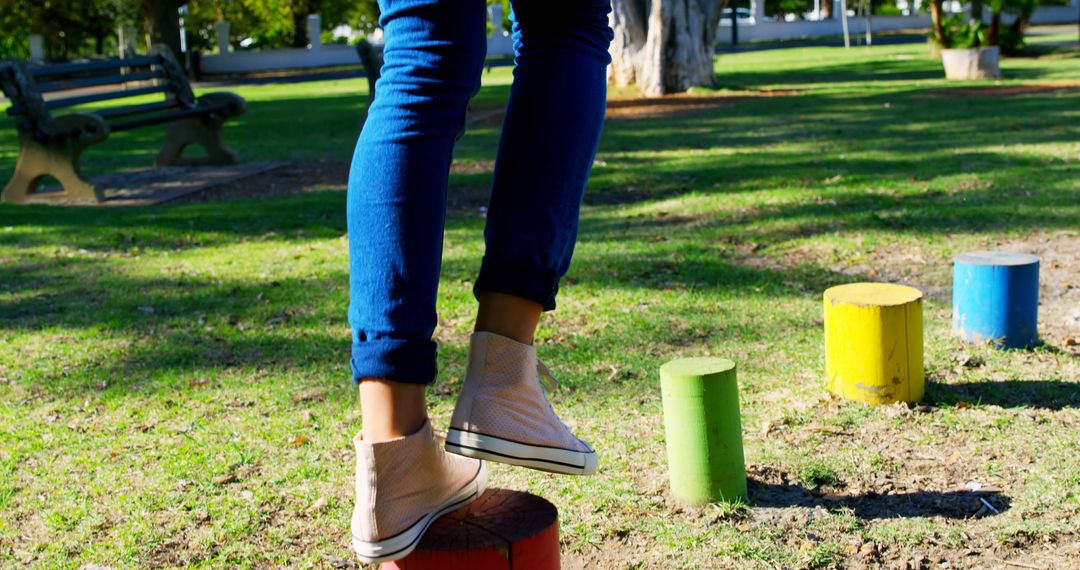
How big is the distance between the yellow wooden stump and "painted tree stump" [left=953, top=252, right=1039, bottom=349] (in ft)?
2.05

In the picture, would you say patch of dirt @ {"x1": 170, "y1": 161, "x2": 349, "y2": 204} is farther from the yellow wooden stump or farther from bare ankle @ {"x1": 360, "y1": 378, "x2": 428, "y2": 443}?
bare ankle @ {"x1": 360, "y1": 378, "x2": 428, "y2": 443}

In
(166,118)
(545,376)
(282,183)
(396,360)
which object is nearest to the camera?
(396,360)

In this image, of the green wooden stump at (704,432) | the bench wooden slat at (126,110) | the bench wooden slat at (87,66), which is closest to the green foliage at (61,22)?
the bench wooden slat at (87,66)

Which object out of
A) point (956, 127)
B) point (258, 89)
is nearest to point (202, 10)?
point (258, 89)

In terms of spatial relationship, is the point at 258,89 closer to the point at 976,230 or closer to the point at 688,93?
the point at 688,93

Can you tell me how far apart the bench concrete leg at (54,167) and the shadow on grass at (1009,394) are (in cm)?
675

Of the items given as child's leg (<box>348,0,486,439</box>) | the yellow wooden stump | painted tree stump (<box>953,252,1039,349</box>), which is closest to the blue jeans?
child's leg (<box>348,0,486,439</box>)

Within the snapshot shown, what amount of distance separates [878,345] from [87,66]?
7.52 m

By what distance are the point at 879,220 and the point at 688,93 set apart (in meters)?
10.7

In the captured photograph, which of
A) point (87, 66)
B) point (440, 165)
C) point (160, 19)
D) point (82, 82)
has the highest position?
point (160, 19)

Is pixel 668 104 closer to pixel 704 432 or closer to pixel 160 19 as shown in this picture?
pixel 704 432

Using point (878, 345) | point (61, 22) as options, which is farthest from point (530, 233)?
point (61, 22)

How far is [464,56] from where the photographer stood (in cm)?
181

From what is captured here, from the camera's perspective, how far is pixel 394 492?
1851 mm
